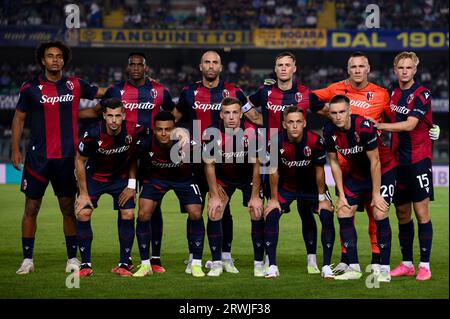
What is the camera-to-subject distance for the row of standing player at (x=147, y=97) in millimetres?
8531

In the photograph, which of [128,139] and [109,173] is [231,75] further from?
[128,139]

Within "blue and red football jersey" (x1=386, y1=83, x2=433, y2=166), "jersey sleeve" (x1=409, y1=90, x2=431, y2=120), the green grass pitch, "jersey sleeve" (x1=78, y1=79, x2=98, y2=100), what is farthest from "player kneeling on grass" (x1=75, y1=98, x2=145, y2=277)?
"jersey sleeve" (x1=409, y1=90, x2=431, y2=120)

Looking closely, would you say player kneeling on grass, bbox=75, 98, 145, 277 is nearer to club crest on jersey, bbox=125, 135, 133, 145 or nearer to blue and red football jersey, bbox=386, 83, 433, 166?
club crest on jersey, bbox=125, 135, 133, 145

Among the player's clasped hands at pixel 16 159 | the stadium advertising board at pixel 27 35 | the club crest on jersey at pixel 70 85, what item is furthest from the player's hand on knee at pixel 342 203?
the stadium advertising board at pixel 27 35

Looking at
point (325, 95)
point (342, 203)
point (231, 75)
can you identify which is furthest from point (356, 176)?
point (231, 75)

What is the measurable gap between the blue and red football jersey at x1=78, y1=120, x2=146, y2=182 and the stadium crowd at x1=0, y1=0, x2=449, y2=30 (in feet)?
77.6

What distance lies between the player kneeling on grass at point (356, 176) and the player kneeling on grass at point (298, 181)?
16 centimetres

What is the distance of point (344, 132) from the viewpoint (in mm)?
8062

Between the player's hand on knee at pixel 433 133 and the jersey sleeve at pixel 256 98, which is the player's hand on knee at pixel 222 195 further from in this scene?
the player's hand on knee at pixel 433 133

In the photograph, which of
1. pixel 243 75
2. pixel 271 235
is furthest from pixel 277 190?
pixel 243 75

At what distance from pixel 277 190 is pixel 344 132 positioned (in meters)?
0.84

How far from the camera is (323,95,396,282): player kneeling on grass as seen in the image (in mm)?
7949

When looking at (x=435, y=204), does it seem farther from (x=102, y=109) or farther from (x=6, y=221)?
(x=102, y=109)

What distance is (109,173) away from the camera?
845 centimetres
